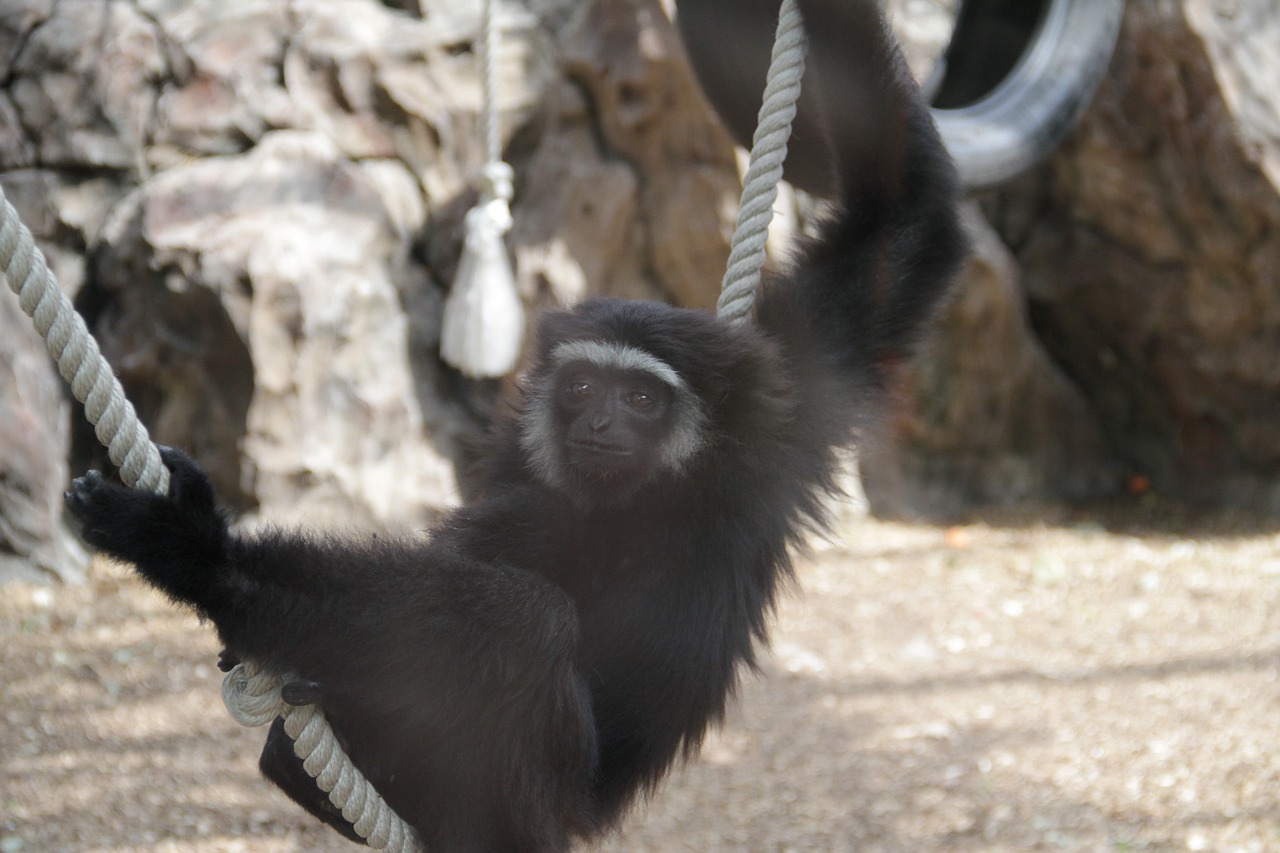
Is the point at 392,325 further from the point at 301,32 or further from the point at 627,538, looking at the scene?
the point at 627,538

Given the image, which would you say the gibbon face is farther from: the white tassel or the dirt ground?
the white tassel

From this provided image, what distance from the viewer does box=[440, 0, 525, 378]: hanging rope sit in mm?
6594

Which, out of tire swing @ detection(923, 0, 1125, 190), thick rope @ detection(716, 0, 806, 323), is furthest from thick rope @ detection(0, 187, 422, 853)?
tire swing @ detection(923, 0, 1125, 190)

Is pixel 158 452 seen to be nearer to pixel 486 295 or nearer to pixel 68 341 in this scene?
pixel 68 341

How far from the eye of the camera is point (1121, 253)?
837 cm

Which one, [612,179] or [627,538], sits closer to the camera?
[627,538]

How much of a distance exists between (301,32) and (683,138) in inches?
99.4

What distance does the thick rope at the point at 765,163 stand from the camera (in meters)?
3.00

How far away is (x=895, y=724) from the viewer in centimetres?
559

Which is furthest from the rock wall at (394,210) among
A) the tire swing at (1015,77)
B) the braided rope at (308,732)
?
the braided rope at (308,732)

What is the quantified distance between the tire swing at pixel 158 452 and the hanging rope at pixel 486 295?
11.8 feet

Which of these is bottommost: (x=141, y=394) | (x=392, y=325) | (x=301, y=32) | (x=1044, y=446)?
(x=1044, y=446)

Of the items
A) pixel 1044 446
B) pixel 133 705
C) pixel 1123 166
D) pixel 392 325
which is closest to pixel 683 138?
pixel 392 325

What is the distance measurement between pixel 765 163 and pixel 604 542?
1.08 m
